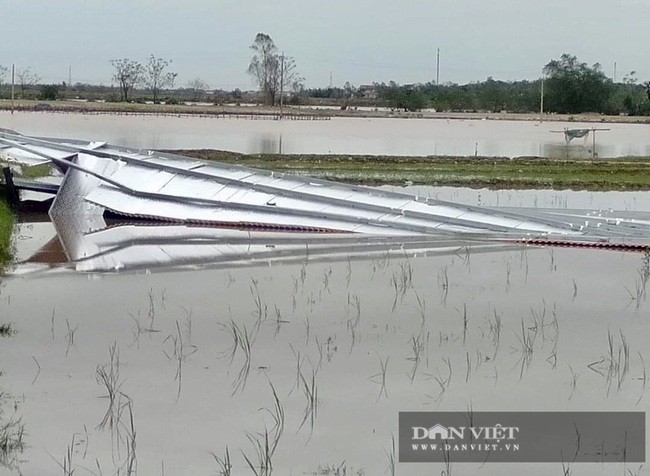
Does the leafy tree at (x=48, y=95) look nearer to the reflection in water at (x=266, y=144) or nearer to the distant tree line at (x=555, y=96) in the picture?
the distant tree line at (x=555, y=96)

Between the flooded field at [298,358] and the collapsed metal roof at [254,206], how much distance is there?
71.5 inches

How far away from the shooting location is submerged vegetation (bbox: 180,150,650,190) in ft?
62.5

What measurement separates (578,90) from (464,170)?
49856mm

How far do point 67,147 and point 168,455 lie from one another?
9.97 m

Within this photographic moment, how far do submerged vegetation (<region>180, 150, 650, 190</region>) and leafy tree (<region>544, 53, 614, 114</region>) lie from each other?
43.7m

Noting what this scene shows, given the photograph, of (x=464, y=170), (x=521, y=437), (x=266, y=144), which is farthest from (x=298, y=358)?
(x=266, y=144)

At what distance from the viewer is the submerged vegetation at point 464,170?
1906 centimetres

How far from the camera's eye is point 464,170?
21875mm

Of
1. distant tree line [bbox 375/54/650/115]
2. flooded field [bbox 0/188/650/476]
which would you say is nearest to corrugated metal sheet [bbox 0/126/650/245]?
flooded field [bbox 0/188/650/476]

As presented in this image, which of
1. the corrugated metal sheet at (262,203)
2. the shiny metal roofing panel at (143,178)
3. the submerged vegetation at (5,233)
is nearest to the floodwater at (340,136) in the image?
the corrugated metal sheet at (262,203)

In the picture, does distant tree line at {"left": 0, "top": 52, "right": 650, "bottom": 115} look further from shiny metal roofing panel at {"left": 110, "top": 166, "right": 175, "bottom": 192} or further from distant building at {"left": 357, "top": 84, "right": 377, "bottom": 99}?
shiny metal roofing panel at {"left": 110, "top": 166, "right": 175, "bottom": 192}

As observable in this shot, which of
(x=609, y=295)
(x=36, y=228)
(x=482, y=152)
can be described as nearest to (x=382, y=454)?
(x=609, y=295)

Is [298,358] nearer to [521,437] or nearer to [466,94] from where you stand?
[521,437]

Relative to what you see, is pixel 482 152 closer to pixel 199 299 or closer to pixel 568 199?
pixel 568 199
